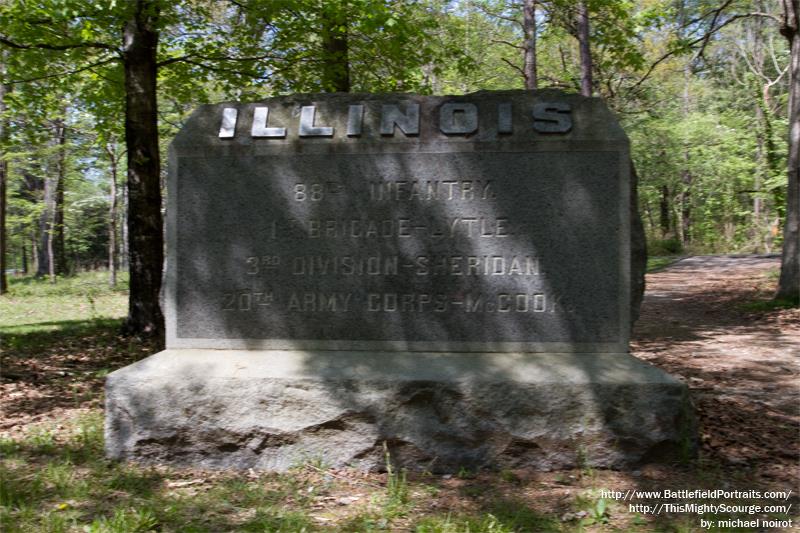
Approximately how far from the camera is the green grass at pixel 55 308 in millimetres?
10883

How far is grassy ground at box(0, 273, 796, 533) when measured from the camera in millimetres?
3236

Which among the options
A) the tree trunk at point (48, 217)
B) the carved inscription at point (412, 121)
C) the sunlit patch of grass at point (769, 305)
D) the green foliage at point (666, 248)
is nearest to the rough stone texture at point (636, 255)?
the carved inscription at point (412, 121)

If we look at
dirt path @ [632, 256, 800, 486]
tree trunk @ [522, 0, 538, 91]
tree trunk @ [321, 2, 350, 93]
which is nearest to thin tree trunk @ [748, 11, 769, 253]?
dirt path @ [632, 256, 800, 486]

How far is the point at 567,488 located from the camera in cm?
373

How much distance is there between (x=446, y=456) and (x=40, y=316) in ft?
36.9

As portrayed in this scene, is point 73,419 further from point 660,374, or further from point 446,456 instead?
point 660,374

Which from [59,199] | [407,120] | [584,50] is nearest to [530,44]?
[584,50]

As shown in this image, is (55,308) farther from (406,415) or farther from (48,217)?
Answer: (48,217)

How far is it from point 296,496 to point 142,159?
551cm

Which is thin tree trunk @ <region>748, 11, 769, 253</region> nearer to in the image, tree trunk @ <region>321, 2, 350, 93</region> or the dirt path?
the dirt path

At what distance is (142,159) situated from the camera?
7.71 m

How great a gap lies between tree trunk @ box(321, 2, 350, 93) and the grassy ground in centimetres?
582

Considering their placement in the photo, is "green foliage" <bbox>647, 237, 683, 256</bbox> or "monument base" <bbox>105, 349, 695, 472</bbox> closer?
"monument base" <bbox>105, 349, 695, 472</bbox>

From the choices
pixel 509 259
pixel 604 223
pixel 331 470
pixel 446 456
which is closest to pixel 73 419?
pixel 331 470
